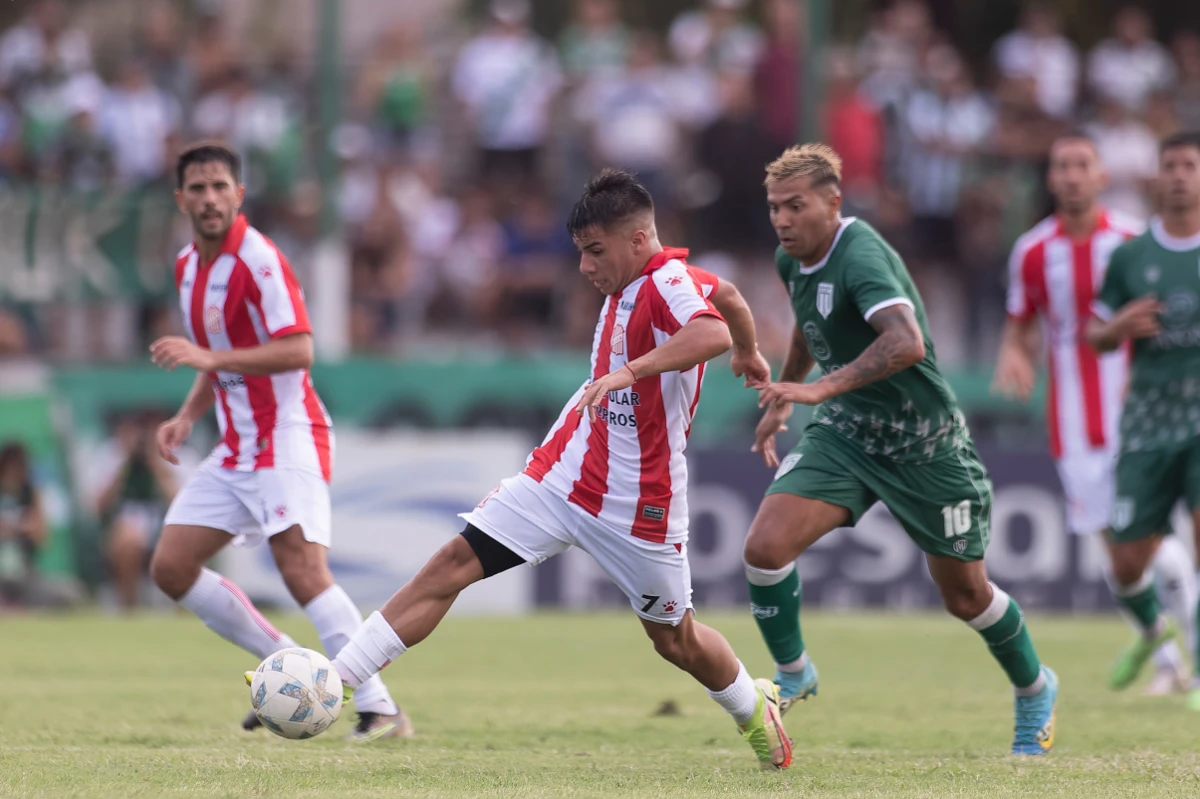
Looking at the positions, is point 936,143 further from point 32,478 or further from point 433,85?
point 32,478

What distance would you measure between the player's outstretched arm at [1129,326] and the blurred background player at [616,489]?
324 centimetres

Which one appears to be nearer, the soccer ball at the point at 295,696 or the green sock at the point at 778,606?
the soccer ball at the point at 295,696

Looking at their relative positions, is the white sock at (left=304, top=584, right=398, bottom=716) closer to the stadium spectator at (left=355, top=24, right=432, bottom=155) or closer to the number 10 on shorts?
the number 10 on shorts

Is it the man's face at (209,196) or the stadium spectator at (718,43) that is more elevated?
the stadium spectator at (718,43)

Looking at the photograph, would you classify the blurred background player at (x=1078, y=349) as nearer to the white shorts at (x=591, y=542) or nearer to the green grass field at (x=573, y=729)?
the green grass field at (x=573, y=729)

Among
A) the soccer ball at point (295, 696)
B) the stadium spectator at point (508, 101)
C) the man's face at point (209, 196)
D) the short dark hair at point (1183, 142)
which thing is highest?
the stadium spectator at point (508, 101)

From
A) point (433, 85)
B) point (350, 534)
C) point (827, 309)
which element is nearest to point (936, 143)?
point (433, 85)

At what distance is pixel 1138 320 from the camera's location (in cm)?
908

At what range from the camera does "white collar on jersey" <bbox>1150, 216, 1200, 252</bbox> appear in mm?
9344

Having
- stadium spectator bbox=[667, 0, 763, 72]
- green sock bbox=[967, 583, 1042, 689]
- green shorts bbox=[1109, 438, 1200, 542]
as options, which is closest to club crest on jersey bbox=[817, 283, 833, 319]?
green sock bbox=[967, 583, 1042, 689]

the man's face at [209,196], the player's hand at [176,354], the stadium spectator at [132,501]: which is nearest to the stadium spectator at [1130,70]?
the stadium spectator at [132,501]

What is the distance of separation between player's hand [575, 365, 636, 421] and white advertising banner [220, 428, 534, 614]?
9.65 meters

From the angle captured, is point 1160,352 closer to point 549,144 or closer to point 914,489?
point 914,489

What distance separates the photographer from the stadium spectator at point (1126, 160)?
18.4 meters
